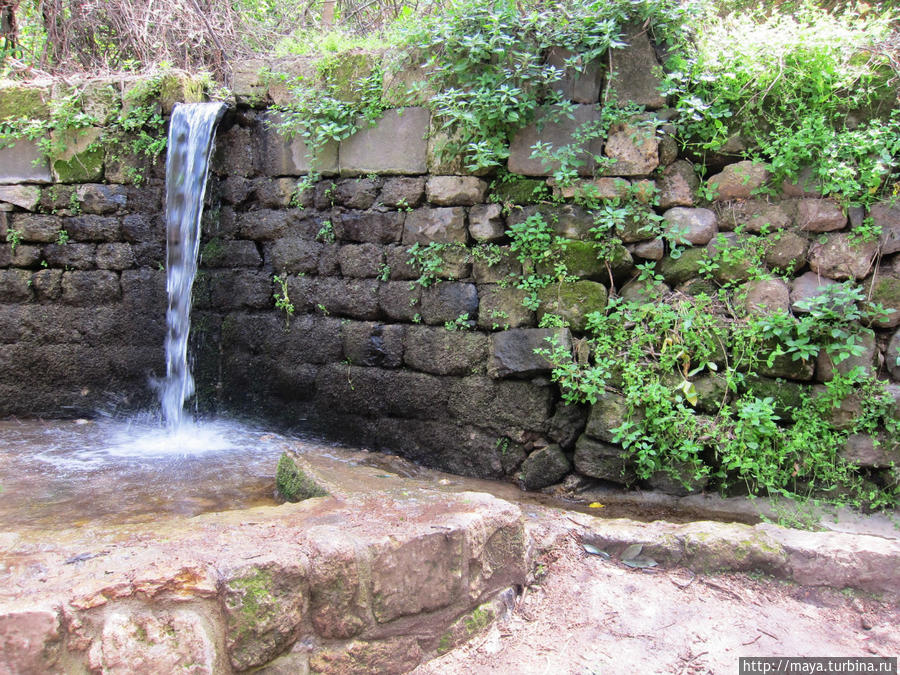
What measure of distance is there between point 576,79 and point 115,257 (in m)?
3.41

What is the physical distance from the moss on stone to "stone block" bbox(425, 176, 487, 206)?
1.74 metres

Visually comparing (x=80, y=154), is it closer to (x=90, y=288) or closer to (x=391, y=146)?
(x=90, y=288)

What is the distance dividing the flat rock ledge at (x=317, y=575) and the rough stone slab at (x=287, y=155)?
2.31m

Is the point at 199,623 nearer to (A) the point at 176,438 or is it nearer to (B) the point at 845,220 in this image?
(A) the point at 176,438

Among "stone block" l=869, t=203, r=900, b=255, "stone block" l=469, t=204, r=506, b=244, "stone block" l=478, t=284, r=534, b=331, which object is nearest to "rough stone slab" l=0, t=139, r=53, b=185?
"stone block" l=469, t=204, r=506, b=244

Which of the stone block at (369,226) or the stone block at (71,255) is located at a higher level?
the stone block at (369,226)

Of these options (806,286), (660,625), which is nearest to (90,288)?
(660,625)

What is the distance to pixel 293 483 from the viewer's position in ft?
9.07

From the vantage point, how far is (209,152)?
4344mm

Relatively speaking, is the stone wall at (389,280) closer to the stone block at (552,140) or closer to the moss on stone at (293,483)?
the stone block at (552,140)

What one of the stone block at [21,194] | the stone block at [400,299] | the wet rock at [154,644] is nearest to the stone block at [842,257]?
the stone block at [400,299]

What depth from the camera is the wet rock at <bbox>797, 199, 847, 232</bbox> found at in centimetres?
312

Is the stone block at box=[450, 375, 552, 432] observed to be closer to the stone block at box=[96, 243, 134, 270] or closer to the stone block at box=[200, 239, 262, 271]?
the stone block at box=[200, 239, 262, 271]

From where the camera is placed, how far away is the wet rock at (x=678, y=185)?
10.9ft
